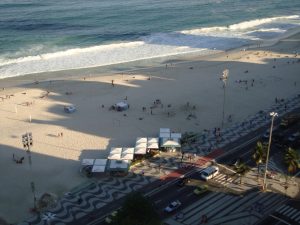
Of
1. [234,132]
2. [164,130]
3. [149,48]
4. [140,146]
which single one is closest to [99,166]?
[140,146]

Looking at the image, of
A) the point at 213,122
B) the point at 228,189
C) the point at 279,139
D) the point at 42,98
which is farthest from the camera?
the point at 42,98

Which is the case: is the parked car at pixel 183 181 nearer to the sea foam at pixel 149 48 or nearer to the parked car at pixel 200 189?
the parked car at pixel 200 189

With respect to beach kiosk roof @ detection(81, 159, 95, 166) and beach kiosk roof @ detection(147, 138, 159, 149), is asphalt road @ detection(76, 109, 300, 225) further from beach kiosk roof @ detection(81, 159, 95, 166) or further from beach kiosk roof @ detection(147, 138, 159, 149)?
beach kiosk roof @ detection(81, 159, 95, 166)

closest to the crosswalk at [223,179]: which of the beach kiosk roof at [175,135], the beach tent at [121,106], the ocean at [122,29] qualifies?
the beach kiosk roof at [175,135]

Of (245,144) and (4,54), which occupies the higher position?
(4,54)

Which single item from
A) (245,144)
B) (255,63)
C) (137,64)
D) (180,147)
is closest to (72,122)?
(180,147)

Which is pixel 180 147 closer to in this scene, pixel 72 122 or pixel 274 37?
pixel 72 122

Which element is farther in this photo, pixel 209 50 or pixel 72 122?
pixel 209 50
